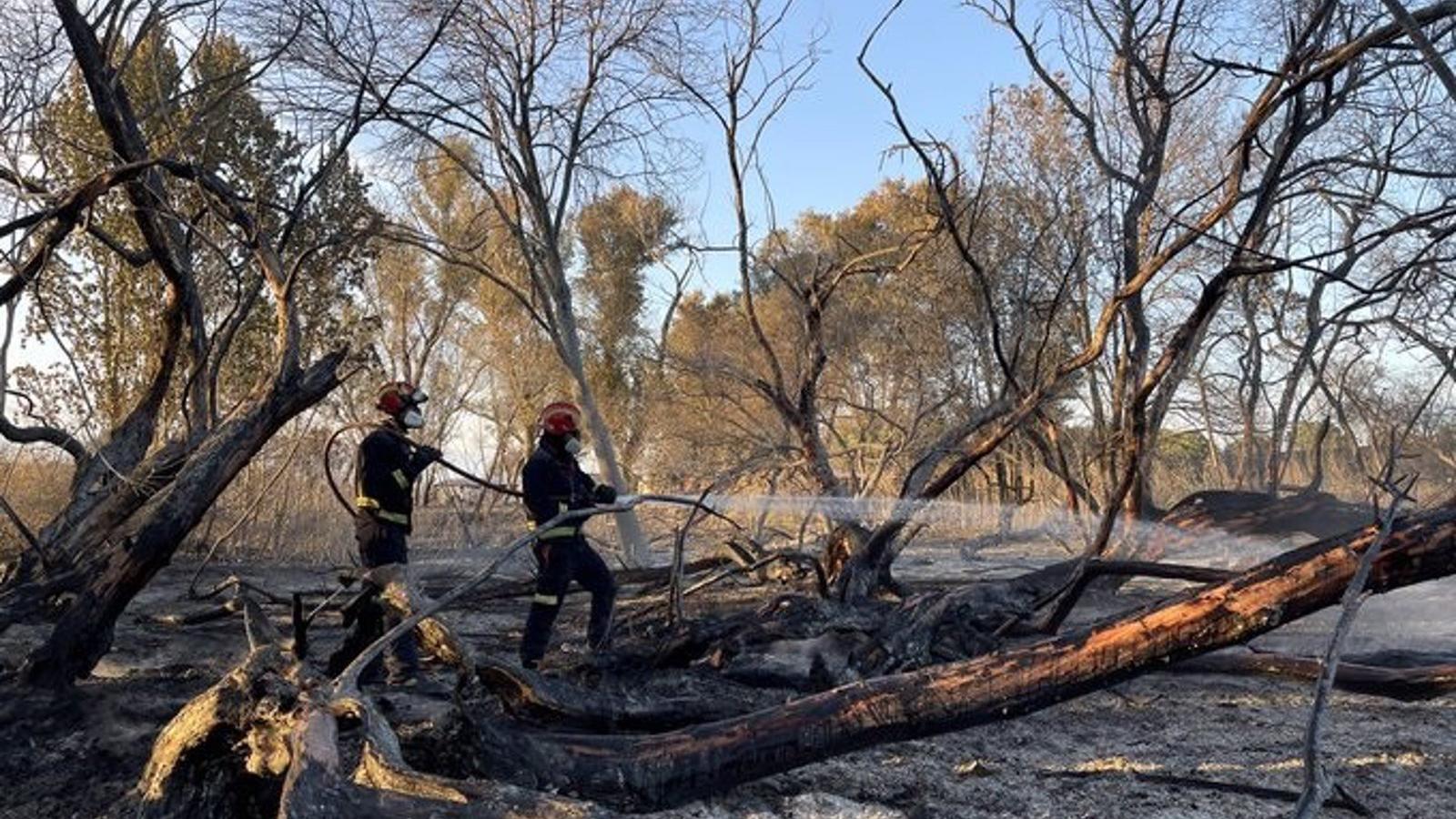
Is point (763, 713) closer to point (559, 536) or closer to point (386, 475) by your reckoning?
point (559, 536)

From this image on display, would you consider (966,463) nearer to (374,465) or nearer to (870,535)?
(870,535)

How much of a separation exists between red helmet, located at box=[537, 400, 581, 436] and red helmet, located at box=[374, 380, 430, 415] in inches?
26.8

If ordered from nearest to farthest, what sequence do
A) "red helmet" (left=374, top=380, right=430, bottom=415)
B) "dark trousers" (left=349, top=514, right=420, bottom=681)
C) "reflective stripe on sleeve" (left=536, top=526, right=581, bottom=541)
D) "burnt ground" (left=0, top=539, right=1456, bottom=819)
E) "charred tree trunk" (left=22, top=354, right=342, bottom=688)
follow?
1. "burnt ground" (left=0, top=539, right=1456, bottom=819)
2. "charred tree trunk" (left=22, top=354, right=342, bottom=688)
3. "dark trousers" (left=349, top=514, right=420, bottom=681)
4. "reflective stripe on sleeve" (left=536, top=526, right=581, bottom=541)
5. "red helmet" (left=374, top=380, right=430, bottom=415)

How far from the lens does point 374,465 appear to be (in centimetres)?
564

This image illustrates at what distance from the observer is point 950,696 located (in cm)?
302

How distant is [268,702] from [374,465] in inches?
121

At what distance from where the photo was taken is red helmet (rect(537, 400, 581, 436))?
5.96m

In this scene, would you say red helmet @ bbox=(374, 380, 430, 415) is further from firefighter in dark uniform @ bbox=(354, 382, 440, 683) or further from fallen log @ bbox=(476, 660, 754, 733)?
fallen log @ bbox=(476, 660, 754, 733)

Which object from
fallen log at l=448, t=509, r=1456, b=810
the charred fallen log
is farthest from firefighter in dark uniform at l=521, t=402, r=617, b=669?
fallen log at l=448, t=509, r=1456, b=810

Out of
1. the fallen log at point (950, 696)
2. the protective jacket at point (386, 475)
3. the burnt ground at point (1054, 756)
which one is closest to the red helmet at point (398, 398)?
the protective jacket at point (386, 475)

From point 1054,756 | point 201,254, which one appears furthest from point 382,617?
point 201,254

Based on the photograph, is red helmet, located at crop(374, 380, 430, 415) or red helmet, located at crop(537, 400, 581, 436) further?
red helmet, located at crop(537, 400, 581, 436)

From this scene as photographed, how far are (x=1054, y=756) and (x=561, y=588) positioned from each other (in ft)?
8.80

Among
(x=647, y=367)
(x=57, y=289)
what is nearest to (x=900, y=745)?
(x=57, y=289)
